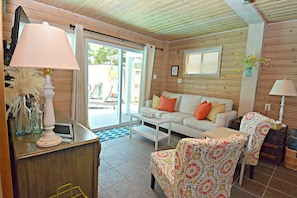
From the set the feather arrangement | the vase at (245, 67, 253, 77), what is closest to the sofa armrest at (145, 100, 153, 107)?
the vase at (245, 67, 253, 77)

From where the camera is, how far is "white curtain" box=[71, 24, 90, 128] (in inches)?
118

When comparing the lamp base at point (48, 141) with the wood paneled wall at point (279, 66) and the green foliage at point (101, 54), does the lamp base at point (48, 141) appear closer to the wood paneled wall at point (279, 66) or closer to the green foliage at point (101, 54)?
the green foliage at point (101, 54)

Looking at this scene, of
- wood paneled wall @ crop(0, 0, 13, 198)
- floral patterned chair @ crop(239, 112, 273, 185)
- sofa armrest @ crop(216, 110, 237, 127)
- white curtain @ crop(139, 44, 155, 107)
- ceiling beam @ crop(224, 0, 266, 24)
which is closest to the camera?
wood paneled wall @ crop(0, 0, 13, 198)

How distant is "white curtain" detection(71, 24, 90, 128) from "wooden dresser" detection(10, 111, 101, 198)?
6.17ft

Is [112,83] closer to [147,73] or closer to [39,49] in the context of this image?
[147,73]

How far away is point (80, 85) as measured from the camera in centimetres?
314

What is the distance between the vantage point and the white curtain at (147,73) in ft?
13.8

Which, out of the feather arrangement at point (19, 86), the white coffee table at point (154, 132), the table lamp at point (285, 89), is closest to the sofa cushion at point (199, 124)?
the white coffee table at point (154, 132)

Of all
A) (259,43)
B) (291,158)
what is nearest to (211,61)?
(259,43)

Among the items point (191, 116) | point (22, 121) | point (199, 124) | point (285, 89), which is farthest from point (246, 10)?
point (22, 121)

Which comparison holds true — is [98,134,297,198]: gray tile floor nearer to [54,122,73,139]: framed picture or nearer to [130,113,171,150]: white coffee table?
[130,113,171,150]: white coffee table

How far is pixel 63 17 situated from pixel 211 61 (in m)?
3.28

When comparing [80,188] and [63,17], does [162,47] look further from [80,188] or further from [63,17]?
[80,188]

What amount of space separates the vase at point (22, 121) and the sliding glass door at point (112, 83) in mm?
2370
